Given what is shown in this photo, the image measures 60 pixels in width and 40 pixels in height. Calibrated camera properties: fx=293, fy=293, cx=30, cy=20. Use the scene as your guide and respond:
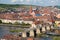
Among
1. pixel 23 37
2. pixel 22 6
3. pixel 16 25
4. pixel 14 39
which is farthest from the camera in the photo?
pixel 22 6

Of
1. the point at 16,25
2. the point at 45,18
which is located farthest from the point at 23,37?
the point at 45,18

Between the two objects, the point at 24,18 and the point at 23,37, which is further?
the point at 24,18

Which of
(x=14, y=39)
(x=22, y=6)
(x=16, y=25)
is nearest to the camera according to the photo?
(x=14, y=39)

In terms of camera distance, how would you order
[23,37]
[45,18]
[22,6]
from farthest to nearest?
[22,6] < [45,18] < [23,37]

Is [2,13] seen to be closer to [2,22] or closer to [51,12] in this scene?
[2,22]

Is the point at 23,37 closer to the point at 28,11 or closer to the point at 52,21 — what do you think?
the point at 52,21

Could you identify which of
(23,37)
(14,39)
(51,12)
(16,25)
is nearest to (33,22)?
(16,25)

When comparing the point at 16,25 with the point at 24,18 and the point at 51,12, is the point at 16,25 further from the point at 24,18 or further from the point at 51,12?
the point at 51,12

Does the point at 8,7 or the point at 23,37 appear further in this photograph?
the point at 8,7

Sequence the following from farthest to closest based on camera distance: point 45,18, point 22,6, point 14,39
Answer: point 22,6 < point 45,18 < point 14,39
